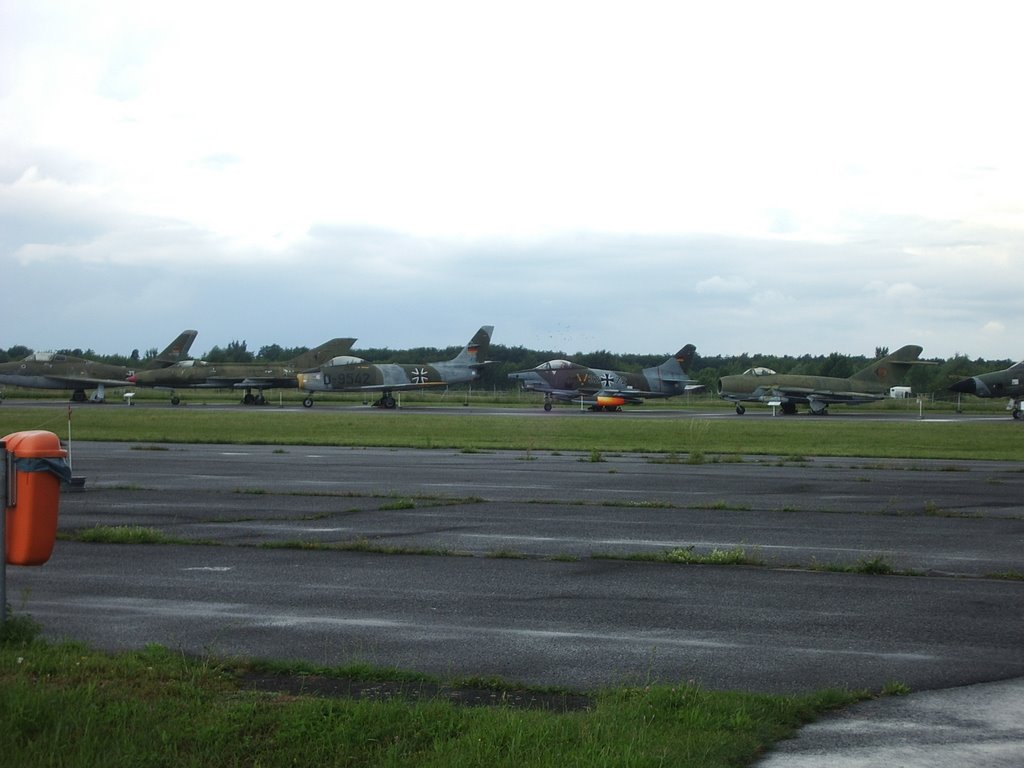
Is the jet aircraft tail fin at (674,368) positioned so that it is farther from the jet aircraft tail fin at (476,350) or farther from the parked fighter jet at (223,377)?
the parked fighter jet at (223,377)

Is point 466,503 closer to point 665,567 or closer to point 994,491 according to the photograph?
point 665,567

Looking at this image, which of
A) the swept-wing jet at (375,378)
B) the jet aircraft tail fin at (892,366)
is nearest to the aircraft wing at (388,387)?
the swept-wing jet at (375,378)

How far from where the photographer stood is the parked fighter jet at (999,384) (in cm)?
5725

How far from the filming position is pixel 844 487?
19109 millimetres

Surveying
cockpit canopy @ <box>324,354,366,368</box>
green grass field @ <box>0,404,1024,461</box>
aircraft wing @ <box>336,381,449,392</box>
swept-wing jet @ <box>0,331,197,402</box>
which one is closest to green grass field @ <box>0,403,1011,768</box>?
green grass field @ <box>0,404,1024,461</box>

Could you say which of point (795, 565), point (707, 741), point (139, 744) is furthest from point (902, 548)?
point (139, 744)

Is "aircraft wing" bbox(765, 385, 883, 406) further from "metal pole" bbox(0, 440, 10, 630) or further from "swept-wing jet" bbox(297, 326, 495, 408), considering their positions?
"metal pole" bbox(0, 440, 10, 630)

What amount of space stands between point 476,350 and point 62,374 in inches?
1037

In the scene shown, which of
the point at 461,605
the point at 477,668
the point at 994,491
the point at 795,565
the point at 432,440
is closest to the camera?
the point at 477,668

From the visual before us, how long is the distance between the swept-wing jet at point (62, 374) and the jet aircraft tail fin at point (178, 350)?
6920mm

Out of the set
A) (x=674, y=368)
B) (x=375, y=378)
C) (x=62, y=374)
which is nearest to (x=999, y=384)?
(x=674, y=368)

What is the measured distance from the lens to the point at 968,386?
58.1 m

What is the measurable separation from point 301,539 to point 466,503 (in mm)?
4132

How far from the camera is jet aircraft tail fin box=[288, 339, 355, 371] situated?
72.2 metres
